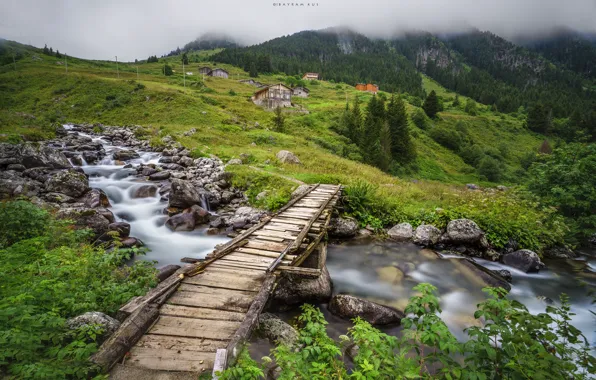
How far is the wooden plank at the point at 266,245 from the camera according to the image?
8.00m

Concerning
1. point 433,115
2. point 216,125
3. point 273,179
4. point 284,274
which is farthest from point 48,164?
point 433,115

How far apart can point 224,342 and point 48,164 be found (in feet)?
59.4

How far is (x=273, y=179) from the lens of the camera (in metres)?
16.3

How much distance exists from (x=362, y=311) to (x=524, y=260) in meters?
7.68

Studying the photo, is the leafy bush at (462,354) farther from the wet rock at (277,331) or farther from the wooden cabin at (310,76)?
the wooden cabin at (310,76)

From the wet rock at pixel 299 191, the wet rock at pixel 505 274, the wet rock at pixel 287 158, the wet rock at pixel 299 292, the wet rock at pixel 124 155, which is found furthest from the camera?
the wet rock at pixel 124 155

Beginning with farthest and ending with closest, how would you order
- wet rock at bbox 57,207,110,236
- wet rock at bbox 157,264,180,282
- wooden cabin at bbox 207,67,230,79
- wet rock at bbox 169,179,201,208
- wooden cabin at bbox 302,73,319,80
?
wooden cabin at bbox 302,73,319,80, wooden cabin at bbox 207,67,230,79, wet rock at bbox 169,179,201,208, wet rock at bbox 57,207,110,236, wet rock at bbox 157,264,180,282

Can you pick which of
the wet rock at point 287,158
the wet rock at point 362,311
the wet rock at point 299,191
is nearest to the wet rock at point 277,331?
the wet rock at point 362,311

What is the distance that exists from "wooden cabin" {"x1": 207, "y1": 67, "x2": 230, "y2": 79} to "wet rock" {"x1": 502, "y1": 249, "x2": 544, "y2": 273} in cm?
10574

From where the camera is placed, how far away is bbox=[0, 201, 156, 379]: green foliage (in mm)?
3178

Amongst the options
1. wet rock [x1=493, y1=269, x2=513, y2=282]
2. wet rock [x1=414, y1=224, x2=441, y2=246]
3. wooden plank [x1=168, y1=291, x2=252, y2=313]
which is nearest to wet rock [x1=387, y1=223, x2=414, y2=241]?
wet rock [x1=414, y1=224, x2=441, y2=246]

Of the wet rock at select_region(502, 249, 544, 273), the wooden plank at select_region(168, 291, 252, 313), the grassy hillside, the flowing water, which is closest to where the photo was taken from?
the wooden plank at select_region(168, 291, 252, 313)

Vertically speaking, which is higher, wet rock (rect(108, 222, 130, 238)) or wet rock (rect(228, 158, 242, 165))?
wet rock (rect(228, 158, 242, 165))

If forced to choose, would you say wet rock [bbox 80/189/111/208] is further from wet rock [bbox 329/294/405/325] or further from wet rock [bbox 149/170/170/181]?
wet rock [bbox 329/294/405/325]
